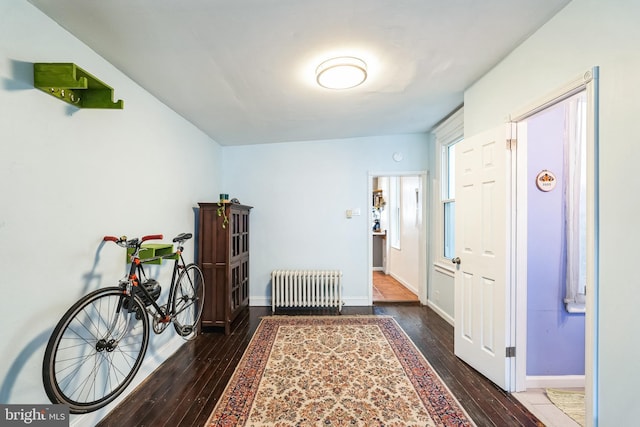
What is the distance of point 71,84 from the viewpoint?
4.35ft

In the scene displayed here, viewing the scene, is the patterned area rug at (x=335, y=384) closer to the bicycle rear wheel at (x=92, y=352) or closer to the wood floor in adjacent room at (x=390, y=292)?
the bicycle rear wheel at (x=92, y=352)

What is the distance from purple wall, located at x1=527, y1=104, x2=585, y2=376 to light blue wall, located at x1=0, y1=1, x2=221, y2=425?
3171mm

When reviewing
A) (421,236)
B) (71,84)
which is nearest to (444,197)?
(421,236)

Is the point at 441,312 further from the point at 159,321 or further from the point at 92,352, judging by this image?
the point at 92,352

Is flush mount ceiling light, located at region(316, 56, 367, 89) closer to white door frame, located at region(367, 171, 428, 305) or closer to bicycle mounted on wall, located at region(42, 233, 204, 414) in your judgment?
bicycle mounted on wall, located at region(42, 233, 204, 414)

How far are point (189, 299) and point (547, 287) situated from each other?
10.7 ft

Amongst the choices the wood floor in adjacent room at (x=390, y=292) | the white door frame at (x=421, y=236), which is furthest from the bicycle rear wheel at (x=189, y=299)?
the wood floor in adjacent room at (x=390, y=292)

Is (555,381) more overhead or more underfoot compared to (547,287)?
more underfoot

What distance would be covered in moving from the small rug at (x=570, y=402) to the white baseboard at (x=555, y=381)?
0.14 feet

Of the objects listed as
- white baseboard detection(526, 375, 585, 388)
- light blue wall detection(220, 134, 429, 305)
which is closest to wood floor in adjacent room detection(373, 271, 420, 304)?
light blue wall detection(220, 134, 429, 305)

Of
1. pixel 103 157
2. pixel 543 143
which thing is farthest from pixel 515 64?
pixel 103 157

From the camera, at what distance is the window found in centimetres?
362

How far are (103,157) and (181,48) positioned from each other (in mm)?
906

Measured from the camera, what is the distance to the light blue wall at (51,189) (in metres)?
1.26
